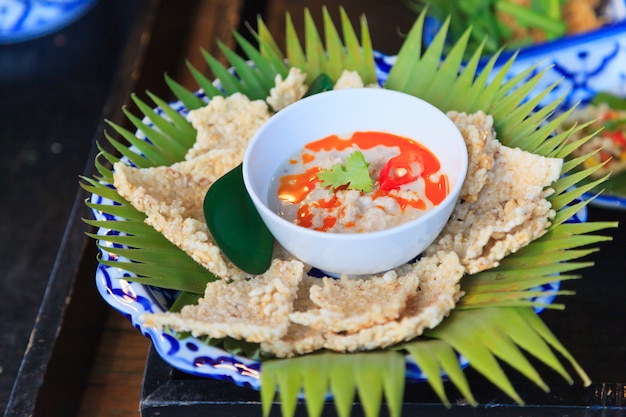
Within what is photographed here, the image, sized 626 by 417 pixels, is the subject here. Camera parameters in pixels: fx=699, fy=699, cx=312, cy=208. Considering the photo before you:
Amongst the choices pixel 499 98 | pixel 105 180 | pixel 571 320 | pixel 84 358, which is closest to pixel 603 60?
pixel 499 98

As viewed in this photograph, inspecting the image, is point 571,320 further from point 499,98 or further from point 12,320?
point 12,320

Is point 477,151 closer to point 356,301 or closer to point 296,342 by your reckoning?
point 356,301

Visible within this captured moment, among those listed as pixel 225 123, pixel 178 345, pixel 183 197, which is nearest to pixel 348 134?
pixel 225 123

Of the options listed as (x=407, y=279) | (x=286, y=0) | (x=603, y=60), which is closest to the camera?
(x=407, y=279)

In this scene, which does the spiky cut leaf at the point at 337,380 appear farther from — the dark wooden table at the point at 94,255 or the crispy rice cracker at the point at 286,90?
the crispy rice cracker at the point at 286,90

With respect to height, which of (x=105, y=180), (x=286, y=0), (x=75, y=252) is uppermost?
(x=286, y=0)

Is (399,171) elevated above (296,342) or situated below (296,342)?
above

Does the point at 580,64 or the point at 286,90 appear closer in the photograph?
the point at 286,90
